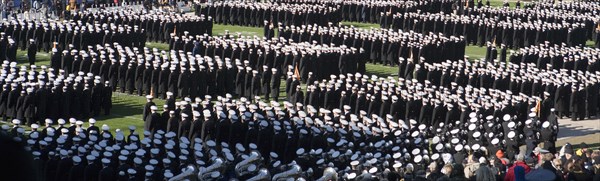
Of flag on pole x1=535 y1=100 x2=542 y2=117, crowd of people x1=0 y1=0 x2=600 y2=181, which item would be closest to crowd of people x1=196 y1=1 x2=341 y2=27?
crowd of people x1=0 y1=0 x2=600 y2=181

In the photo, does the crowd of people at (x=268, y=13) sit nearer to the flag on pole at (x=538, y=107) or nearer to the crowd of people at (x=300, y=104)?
the crowd of people at (x=300, y=104)

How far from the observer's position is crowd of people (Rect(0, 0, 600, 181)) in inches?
523

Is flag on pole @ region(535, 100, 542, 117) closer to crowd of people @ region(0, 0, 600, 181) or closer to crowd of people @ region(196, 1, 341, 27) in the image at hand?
crowd of people @ region(0, 0, 600, 181)

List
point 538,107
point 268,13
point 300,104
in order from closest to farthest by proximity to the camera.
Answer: point 300,104 → point 538,107 → point 268,13

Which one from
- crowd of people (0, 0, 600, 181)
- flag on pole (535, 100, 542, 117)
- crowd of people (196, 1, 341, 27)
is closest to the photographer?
crowd of people (0, 0, 600, 181)

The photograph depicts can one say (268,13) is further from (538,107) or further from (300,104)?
(300,104)

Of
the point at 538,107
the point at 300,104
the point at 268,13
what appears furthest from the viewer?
the point at 268,13

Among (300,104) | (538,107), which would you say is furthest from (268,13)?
(300,104)

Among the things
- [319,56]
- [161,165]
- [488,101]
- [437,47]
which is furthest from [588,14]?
[161,165]

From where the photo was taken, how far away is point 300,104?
20.0 metres

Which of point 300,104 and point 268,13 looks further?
point 268,13

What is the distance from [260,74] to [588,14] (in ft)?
72.1

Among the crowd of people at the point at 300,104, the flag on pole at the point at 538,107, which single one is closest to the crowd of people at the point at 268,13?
the crowd of people at the point at 300,104

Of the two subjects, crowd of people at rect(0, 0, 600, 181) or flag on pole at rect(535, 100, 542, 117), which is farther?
flag on pole at rect(535, 100, 542, 117)
